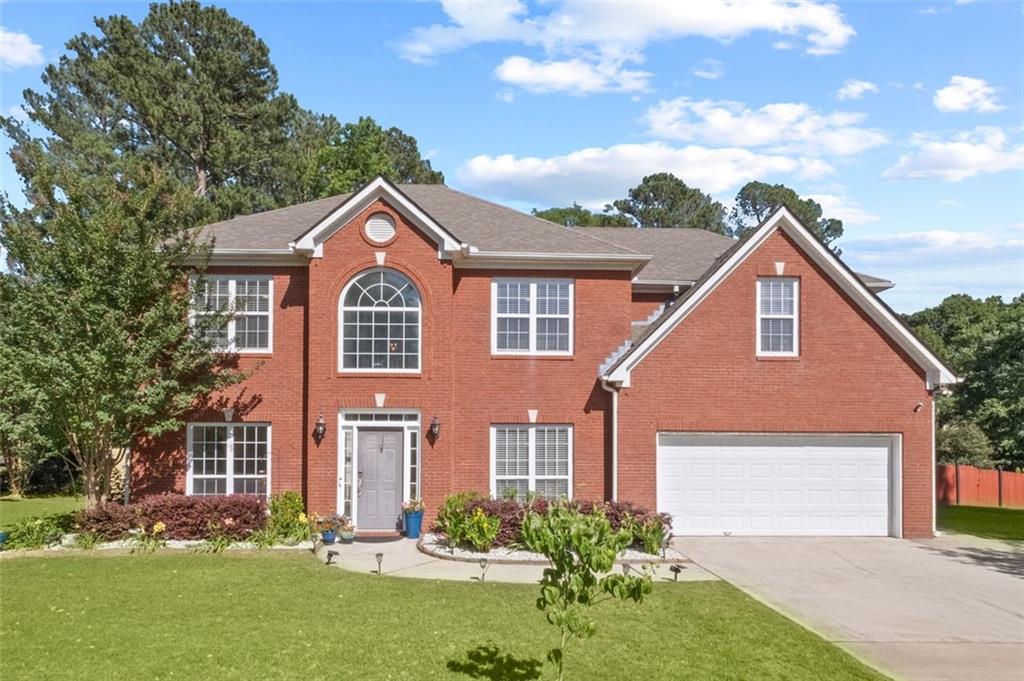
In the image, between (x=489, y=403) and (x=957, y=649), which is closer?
(x=957, y=649)

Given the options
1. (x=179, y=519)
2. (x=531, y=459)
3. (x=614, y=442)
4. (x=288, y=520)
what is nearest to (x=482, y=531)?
(x=531, y=459)

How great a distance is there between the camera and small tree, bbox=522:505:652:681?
6.85 m

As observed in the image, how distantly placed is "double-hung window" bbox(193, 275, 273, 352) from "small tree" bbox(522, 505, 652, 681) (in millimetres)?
12500

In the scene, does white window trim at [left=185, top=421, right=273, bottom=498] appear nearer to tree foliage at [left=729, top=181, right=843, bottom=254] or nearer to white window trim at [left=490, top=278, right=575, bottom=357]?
white window trim at [left=490, top=278, right=575, bottom=357]

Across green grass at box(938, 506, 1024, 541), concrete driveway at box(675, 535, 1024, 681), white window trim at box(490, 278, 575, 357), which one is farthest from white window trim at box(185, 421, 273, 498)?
green grass at box(938, 506, 1024, 541)

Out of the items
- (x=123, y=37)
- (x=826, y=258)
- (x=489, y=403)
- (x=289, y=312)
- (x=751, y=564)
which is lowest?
(x=751, y=564)

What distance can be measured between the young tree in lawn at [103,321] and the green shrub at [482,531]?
6.25 m

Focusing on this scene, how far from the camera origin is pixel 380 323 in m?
17.7

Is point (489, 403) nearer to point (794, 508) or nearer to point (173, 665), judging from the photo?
point (794, 508)

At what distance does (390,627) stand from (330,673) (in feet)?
5.59

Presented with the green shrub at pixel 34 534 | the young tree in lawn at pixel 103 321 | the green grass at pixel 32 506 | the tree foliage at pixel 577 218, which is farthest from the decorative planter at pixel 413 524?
the tree foliage at pixel 577 218

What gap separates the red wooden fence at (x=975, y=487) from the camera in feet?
94.3

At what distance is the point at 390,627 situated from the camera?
9.92 metres

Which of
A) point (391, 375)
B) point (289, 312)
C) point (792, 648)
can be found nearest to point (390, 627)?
point (792, 648)
